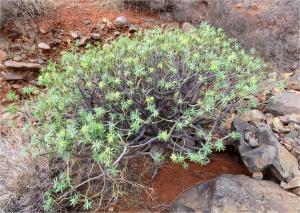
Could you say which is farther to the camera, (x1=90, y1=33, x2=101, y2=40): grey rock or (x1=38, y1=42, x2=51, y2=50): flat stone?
(x1=90, y1=33, x2=101, y2=40): grey rock

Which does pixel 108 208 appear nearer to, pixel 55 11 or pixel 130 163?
pixel 130 163

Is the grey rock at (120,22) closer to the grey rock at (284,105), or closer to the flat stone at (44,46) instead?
→ the flat stone at (44,46)

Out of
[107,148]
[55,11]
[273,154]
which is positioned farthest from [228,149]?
[55,11]

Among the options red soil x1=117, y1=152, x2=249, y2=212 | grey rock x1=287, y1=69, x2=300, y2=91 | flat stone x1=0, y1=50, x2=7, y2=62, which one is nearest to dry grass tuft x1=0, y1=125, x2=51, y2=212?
red soil x1=117, y1=152, x2=249, y2=212

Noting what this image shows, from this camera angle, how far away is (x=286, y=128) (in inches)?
131

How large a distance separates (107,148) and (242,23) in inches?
156

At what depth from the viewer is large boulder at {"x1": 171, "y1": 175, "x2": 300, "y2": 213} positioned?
8.62ft

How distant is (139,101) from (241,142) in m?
0.95

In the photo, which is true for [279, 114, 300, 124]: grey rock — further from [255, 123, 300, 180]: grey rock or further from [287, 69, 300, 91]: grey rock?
[287, 69, 300, 91]: grey rock

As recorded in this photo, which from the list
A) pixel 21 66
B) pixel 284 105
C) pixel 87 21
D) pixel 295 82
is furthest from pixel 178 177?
pixel 87 21

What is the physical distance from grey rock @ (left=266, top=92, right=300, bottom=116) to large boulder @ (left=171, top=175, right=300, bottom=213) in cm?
108

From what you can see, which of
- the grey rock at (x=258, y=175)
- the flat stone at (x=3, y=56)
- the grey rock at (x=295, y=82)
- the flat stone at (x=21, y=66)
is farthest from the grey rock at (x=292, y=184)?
the flat stone at (x=3, y=56)

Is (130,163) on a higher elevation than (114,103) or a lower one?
lower

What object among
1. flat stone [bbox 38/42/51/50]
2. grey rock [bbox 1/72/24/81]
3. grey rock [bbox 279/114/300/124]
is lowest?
grey rock [bbox 1/72/24/81]
